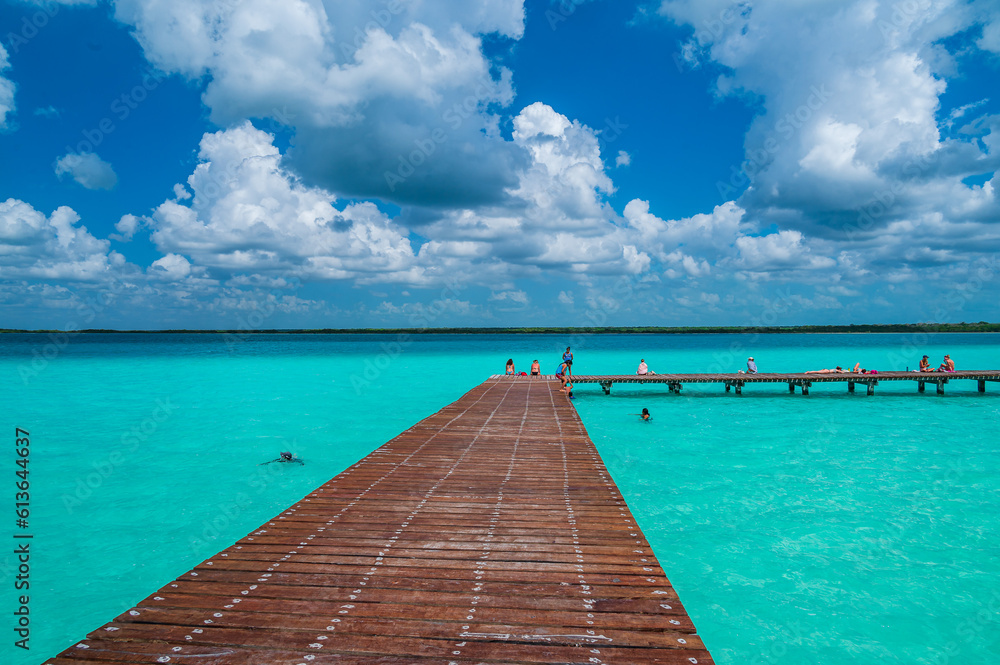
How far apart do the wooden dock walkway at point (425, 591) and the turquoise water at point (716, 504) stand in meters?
3.62

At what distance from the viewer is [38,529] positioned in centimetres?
1193

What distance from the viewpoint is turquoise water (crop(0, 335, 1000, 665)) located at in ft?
27.1

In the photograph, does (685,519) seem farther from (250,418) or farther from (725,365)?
(725,365)

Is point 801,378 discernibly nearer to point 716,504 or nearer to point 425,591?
point 716,504

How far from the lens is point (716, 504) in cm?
1302

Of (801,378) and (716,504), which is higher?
(801,378)

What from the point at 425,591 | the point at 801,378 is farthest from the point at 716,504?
the point at 801,378

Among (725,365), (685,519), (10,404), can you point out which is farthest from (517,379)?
(725,365)

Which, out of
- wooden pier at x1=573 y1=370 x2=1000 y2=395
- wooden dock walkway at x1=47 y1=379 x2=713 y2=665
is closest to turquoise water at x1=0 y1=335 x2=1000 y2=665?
wooden pier at x1=573 y1=370 x2=1000 y2=395

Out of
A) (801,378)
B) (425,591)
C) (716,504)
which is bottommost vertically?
(716,504)

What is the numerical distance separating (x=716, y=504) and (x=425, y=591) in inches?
406

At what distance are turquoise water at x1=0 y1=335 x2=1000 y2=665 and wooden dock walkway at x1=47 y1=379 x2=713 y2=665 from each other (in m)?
3.62

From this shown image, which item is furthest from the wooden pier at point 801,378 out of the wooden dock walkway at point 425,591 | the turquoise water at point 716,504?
the wooden dock walkway at point 425,591

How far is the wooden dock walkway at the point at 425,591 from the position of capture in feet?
13.3
